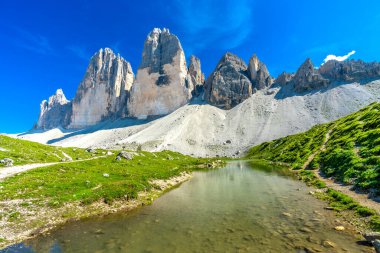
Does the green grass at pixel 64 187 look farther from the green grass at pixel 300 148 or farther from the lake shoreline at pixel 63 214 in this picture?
the green grass at pixel 300 148

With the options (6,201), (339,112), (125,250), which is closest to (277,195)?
(125,250)

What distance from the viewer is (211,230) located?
53.2ft

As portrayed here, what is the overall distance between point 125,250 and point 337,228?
13586 millimetres

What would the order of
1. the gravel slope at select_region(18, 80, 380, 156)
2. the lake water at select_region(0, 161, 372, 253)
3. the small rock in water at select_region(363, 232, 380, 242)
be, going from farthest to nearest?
1. the gravel slope at select_region(18, 80, 380, 156)
2. the lake water at select_region(0, 161, 372, 253)
3. the small rock in water at select_region(363, 232, 380, 242)

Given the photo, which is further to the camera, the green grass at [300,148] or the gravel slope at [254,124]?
the gravel slope at [254,124]

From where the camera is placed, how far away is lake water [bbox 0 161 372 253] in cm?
1349

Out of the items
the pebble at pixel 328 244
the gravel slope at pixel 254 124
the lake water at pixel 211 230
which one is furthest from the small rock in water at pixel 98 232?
the gravel slope at pixel 254 124

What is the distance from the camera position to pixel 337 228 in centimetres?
1520

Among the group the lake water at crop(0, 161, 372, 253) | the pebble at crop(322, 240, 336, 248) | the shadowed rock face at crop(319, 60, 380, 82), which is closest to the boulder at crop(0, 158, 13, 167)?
the lake water at crop(0, 161, 372, 253)

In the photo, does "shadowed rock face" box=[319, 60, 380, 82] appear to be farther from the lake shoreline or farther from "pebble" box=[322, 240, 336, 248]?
"pebble" box=[322, 240, 336, 248]

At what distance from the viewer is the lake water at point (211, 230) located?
13.5 meters

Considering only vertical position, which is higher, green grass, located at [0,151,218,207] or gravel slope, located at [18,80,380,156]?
gravel slope, located at [18,80,380,156]

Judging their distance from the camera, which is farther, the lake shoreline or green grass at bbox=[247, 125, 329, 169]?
green grass at bbox=[247, 125, 329, 169]

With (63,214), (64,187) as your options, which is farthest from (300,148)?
(63,214)
